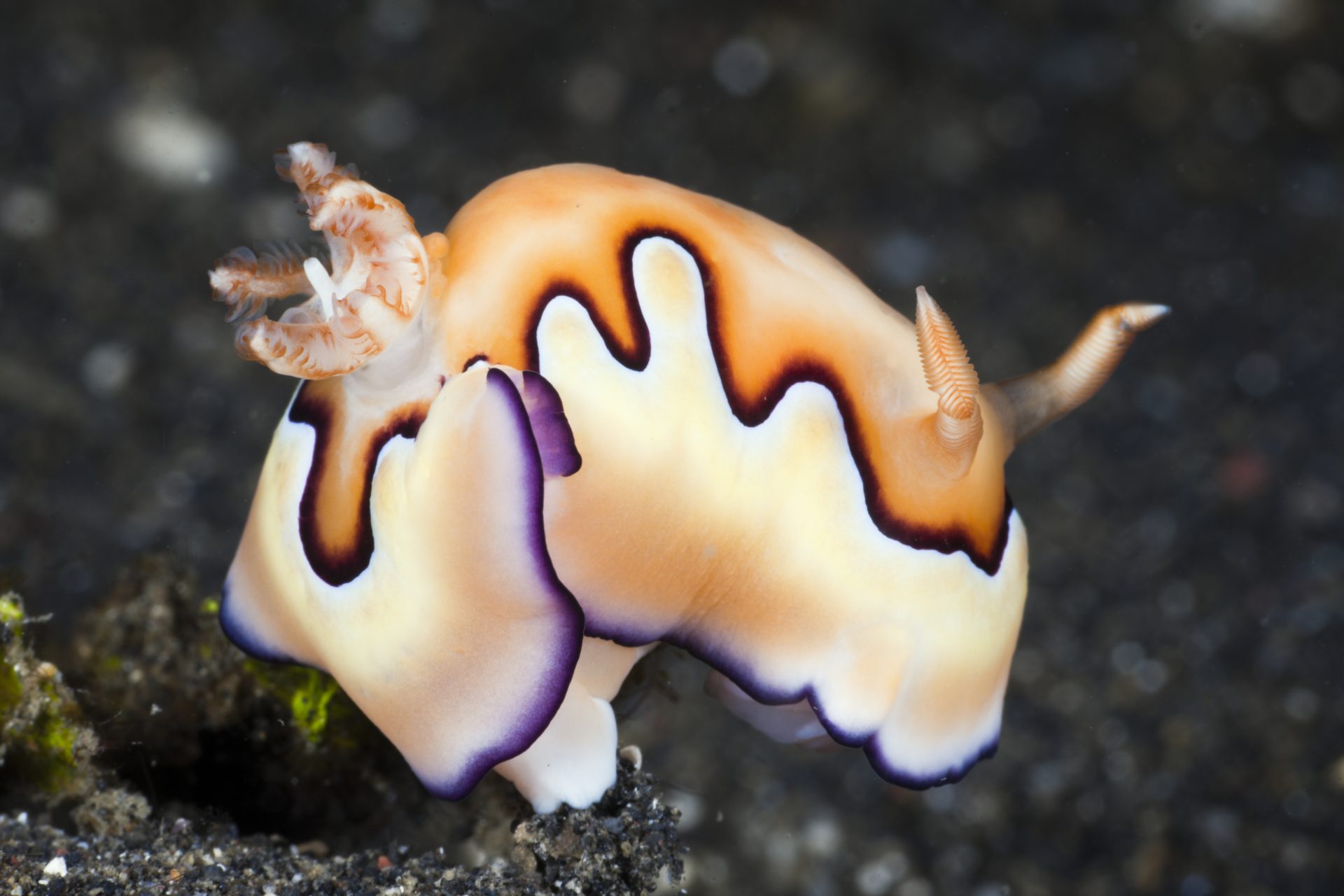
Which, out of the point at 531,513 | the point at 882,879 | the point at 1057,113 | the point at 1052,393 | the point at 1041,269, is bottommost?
the point at 882,879

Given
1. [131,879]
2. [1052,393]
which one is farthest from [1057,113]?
[131,879]

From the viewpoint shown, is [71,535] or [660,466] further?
[71,535]

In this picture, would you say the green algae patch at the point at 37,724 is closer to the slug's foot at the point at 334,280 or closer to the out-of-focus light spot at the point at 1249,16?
the slug's foot at the point at 334,280

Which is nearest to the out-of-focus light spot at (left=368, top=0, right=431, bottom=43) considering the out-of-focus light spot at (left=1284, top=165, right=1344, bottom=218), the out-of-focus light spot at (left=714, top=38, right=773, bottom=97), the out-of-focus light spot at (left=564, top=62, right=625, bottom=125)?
the out-of-focus light spot at (left=564, top=62, right=625, bottom=125)

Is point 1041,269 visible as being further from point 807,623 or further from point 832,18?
point 807,623

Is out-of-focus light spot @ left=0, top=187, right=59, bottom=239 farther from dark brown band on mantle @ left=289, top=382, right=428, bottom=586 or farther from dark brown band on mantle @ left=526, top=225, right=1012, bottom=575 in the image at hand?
dark brown band on mantle @ left=526, top=225, right=1012, bottom=575

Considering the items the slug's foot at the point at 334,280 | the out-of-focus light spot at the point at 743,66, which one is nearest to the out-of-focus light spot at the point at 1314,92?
the out-of-focus light spot at the point at 743,66
